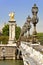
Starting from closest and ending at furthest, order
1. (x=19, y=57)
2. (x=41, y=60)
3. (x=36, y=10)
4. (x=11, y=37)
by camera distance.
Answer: (x=41, y=60), (x=36, y=10), (x=19, y=57), (x=11, y=37)

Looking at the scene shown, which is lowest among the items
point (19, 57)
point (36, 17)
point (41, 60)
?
point (19, 57)

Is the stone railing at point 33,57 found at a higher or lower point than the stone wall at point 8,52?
higher

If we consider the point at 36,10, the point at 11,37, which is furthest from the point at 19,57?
the point at 36,10

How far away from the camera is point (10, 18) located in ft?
142

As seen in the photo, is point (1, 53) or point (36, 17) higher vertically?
point (36, 17)

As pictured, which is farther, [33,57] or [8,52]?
[8,52]

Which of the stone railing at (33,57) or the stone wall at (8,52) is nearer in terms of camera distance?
the stone railing at (33,57)

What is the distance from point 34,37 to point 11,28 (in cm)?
2240

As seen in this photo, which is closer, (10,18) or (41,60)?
(41,60)

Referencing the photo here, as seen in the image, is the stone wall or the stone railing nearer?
the stone railing

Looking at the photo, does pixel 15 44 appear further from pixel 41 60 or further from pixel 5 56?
pixel 41 60

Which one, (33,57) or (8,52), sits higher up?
(33,57)

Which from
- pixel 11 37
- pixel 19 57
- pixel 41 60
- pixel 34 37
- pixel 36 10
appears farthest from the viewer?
pixel 11 37

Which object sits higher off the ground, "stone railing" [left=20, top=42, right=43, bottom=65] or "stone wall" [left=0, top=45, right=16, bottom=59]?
"stone railing" [left=20, top=42, right=43, bottom=65]
